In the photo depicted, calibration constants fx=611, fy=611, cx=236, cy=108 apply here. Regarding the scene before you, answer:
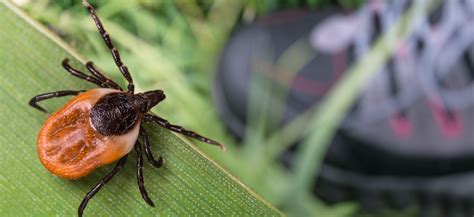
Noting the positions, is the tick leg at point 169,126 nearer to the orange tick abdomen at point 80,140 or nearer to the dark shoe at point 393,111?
the orange tick abdomen at point 80,140

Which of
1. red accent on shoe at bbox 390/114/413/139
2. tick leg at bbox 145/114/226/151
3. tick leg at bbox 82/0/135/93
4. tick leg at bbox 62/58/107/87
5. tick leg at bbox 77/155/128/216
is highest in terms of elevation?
red accent on shoe at bbox 390/114/413/139

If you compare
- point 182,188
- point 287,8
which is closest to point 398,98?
point 287,8

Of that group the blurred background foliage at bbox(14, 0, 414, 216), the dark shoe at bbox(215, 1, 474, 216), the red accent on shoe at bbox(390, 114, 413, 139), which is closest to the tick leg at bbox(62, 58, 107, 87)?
the blurred background foliage at bbox(14, 0, 414, 216)

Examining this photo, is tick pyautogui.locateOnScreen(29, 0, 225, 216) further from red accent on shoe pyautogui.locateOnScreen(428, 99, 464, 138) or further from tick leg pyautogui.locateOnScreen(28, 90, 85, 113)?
red accent on shoe pyautogui.locateOnScreen(428, 99, 464, 138)

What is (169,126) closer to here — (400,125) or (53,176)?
(53,176)

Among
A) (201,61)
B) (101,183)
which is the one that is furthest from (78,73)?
(201,61)

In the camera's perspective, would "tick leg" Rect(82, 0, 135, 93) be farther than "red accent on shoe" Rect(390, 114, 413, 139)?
No

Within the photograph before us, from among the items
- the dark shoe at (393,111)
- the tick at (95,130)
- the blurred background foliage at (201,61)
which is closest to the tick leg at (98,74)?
the tick at (95,130)
